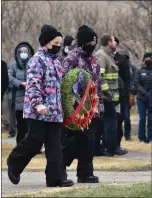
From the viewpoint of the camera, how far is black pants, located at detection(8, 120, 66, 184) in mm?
11234

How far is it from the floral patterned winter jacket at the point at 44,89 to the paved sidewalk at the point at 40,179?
88 cm

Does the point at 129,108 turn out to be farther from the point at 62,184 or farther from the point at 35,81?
the point at 35,81

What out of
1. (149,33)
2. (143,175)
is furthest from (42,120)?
(149,33)

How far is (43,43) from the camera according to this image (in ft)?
38.1

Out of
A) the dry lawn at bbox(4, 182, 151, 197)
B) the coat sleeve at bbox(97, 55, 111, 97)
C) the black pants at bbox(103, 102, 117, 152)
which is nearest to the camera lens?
the dry lawn at bbox(4, 182, 151, 197)

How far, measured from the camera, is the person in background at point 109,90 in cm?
1608

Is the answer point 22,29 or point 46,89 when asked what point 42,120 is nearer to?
point 46,89

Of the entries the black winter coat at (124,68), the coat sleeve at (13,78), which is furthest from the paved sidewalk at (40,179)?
the black winter coat at (124,68)

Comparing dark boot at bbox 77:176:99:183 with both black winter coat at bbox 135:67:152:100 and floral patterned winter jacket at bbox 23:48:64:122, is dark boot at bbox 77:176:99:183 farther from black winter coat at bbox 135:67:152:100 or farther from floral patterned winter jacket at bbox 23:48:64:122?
black winter coat at bbox 135:67:152:100

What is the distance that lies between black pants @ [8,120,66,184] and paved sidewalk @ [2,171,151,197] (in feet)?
0.95

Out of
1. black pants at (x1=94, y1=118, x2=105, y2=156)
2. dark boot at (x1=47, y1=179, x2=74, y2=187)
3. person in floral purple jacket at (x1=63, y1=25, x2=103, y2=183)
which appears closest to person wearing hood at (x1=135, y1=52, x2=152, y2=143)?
black pants at (x1=94, y1=118, x2=105, y2=156)

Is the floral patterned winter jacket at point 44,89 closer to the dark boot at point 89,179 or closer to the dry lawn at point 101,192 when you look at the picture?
the dry lawn at point 101,192

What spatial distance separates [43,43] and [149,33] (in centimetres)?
2763

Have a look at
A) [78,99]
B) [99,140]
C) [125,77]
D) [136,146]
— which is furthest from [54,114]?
[136,146]
